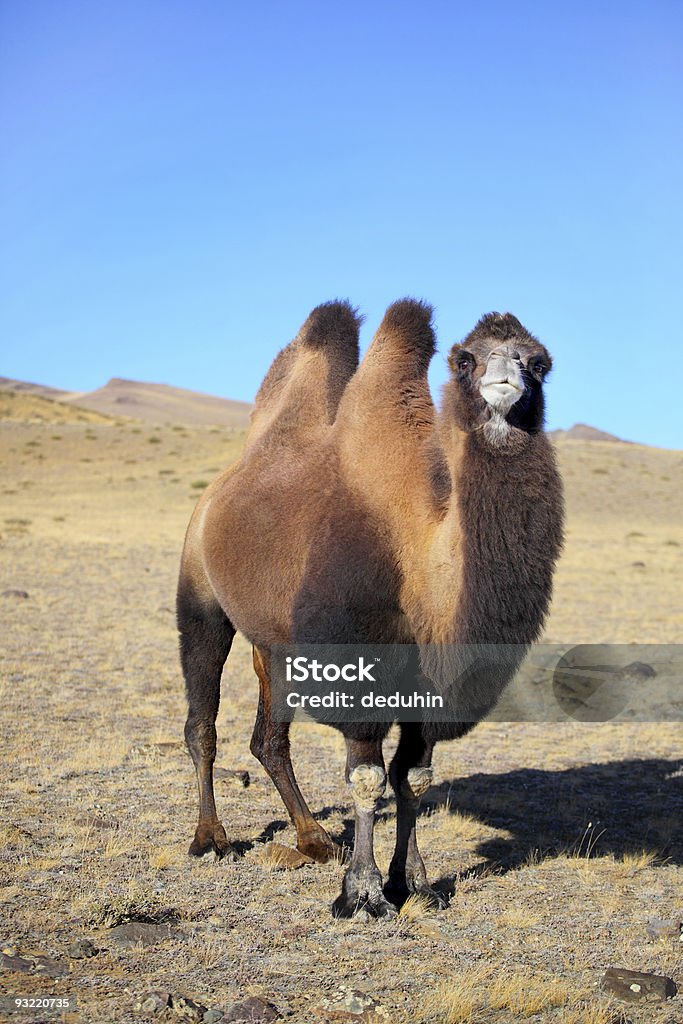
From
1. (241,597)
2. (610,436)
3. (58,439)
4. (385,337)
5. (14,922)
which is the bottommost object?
(14,922)

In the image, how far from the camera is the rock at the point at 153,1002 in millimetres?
3607

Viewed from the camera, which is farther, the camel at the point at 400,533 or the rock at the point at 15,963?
the camel at the point at 400,533

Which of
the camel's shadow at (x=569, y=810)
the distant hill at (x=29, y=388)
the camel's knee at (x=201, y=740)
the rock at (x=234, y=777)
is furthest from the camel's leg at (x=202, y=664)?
→ the distant hill at (x=29, y=388)

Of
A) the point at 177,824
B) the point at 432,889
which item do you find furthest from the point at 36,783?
the point at 432,889

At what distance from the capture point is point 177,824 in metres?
6.10

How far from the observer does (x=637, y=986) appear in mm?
3982

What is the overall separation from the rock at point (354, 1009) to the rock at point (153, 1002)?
0.57m

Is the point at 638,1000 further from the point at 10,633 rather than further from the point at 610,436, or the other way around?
the point at 610,436

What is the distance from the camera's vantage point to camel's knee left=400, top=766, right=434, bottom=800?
499cm

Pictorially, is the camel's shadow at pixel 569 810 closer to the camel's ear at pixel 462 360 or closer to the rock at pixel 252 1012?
the rock at pixel 252 1012

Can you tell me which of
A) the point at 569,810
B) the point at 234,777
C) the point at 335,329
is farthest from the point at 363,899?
the point at 335,329

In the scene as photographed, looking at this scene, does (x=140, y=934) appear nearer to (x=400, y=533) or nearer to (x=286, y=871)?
(x=286, y=871)

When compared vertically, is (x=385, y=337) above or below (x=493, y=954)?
above

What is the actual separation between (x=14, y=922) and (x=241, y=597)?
74.8 inches
